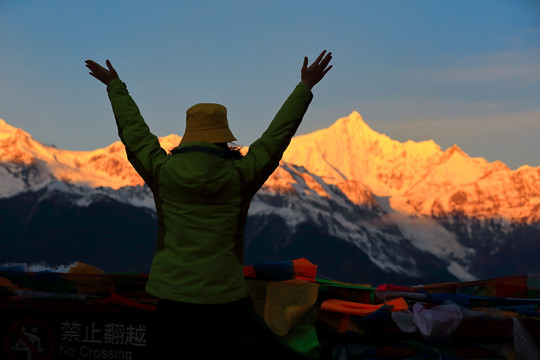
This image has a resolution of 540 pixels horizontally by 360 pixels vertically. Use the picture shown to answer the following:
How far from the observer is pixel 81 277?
18.7 feet

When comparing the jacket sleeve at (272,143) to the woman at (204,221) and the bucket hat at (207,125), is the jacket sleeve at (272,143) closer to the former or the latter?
the woman at (204,221)

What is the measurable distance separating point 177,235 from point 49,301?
2126 mm

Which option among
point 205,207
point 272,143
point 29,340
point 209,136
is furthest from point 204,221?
point 29,340

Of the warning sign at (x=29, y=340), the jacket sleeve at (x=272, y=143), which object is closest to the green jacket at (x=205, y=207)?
the jacket sleeve at (x=272, y=143)

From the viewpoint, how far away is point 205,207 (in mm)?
4043

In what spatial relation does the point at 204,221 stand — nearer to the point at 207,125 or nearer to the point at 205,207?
the point at 205,207

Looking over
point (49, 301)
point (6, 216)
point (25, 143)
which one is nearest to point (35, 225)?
point (6, 216)

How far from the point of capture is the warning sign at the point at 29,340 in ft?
18.0

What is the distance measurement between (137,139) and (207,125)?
0.46 meters

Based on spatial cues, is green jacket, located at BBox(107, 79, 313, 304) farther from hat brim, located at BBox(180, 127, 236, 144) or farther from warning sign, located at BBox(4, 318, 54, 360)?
warning sign, located at BBox(4, 318, 54, 360)

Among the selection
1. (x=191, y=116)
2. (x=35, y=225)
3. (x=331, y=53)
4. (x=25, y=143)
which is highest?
(x=25, y=143)

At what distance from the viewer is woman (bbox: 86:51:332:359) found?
3994 millimetres

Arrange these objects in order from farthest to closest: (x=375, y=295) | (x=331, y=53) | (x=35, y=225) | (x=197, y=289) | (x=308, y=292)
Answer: (x=35, y=225), (x=375, y=295), (x=308, y=292), (x=331, y=53), (x=197, y=289)

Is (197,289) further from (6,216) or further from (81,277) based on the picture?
(6,216)
